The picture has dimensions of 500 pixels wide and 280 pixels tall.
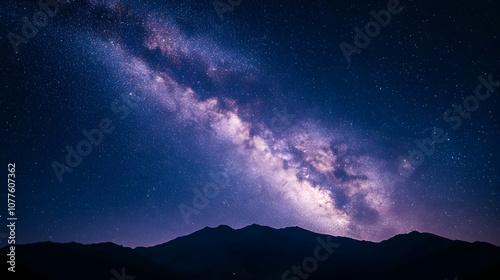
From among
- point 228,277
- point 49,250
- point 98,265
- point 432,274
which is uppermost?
point 49,250

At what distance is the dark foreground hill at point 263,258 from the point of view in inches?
1131

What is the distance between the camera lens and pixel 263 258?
52.4 meters

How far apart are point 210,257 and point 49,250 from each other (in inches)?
1246

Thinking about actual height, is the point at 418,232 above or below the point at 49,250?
below

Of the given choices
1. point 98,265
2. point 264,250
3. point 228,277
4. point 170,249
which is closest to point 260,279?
point 228,277

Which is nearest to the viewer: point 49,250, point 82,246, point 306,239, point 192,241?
point 49,250

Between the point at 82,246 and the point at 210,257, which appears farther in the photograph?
the point at 210,257

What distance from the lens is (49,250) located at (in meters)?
28.8

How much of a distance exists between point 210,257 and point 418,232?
50538 millimetres

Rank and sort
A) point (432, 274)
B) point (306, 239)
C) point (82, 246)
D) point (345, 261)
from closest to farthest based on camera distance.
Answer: point (82, 246) < point (432, 274) < point (345, 261) < point (306, 239)

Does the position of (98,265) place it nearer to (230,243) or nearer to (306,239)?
(230,243)

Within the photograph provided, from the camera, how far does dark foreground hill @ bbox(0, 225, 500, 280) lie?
28.7 meters

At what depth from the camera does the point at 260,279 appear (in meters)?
41.6

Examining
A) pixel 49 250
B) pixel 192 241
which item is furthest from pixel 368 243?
pixel 49 250
